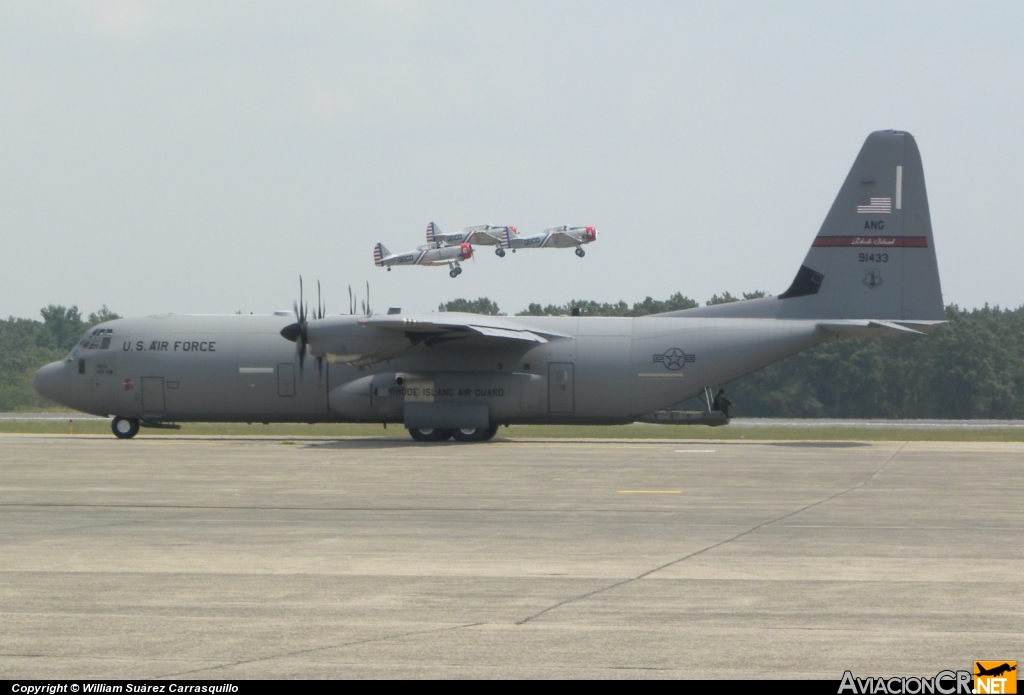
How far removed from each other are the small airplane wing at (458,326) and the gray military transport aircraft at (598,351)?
0.34 feet

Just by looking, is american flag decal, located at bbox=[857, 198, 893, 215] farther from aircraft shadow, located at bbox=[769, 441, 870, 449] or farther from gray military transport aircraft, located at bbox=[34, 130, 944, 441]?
aircraft shadow, located at bbox=[769, 441, 870, 449]

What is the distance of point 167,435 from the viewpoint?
42156mm

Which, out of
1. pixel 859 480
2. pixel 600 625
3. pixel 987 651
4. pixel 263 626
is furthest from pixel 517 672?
pixel 859 480

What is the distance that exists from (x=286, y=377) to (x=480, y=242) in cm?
3728

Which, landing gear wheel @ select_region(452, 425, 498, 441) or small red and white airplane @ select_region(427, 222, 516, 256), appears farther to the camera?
small red and white airplane @ select_region(427, 222, 516, 256)

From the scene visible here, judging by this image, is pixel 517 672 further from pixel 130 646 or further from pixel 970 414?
pixel 970 414

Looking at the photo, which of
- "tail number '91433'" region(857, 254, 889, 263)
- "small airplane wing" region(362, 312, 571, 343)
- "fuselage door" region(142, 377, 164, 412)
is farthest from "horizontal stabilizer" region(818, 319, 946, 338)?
"fuselage door" region(142, 377, 164, 412)

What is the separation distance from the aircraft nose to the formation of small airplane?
29.4m

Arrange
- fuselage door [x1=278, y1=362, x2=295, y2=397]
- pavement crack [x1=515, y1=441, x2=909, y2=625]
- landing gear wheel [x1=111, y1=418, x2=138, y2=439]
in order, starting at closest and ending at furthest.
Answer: pavement crack [x1=515, y1=441, x2=909, y2=625] < fuselage door [x1=278, y1=362, x2=295, y2=397] < landing gear wheel [x1=111, y1=418, x2=138, y2=439]

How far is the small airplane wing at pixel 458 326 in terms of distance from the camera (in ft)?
113

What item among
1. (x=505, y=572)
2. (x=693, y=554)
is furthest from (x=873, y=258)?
(x=505, y=572)

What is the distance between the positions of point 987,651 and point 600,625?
3005 millimetres

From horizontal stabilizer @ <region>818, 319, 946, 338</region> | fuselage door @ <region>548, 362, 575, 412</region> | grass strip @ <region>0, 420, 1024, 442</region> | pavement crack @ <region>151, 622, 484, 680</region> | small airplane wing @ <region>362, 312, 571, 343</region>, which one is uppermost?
small airplane wing @ <region>362, 312, 571, 343</region>

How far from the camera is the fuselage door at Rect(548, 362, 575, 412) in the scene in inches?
1442
